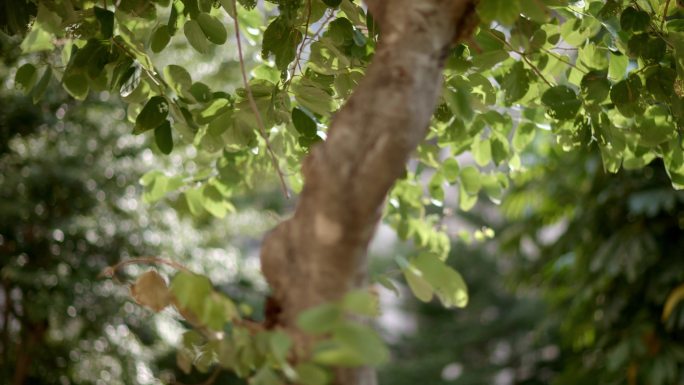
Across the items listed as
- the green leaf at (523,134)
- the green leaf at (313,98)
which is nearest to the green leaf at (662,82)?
the green leaf at (523,134)

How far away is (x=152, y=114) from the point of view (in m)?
1.54

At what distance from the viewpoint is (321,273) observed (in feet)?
2.98

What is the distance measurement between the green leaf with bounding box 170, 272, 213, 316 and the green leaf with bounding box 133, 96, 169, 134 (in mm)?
610

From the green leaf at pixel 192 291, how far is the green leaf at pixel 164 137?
2.02 feet

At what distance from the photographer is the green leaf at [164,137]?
1573 mm

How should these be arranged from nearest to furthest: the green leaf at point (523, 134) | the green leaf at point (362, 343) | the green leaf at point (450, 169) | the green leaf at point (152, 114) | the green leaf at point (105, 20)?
the green leaf at point (362, 343) → the green leaf at point (105, 20) → the green leaf at point (152, 114) → the green leaf at point (523, 134) → the green leaf at point (450, 169)

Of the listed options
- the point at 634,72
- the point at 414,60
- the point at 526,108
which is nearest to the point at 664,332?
the point at 526,108

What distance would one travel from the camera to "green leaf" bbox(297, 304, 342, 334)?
0.83m

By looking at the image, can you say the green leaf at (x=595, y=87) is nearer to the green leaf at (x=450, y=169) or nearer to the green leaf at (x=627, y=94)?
the green leaf at (x=627, y=94)

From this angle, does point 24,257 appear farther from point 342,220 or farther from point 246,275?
point 342,220

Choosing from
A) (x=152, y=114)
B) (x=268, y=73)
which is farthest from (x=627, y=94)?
(x=152, y=114)

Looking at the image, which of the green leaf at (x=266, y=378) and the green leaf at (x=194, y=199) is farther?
the green leaf at (x=194, y=199)

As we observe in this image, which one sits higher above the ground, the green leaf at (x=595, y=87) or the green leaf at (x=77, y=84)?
the green leaf at (x=595, y=87)

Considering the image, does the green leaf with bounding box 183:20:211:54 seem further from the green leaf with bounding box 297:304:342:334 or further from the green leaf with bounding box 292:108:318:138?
the green leaf with bounding box 297:304:342:334
